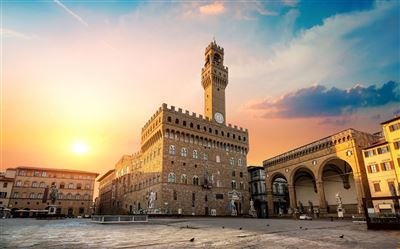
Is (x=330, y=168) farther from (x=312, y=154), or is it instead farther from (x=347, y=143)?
(x=347, y=143)

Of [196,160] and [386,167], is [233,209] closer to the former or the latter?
[196,160]

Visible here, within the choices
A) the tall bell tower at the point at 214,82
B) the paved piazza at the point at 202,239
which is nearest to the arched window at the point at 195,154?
the tall bell tower at the point at 214,82

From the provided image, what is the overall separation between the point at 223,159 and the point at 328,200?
20.9 m

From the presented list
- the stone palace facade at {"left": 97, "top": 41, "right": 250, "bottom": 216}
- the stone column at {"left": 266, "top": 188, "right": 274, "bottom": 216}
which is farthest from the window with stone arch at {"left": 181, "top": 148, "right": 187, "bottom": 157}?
the stone column at {"left": 266, "top": 188, "right": 274, "bottom": 216}

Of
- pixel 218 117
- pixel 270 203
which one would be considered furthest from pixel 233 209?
pixel 218 117

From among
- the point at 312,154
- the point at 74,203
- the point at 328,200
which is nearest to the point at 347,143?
the point at 312,154

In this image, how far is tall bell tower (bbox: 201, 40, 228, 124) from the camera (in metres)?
50.6

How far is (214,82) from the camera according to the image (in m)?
51.9

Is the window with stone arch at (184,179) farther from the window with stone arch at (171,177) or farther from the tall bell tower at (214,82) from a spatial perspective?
the tall bell tower at (214,82)

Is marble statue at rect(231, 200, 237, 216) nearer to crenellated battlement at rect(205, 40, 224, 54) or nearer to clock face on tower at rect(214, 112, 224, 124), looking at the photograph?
clock face on tower at rect(214, 112, 224, 124)

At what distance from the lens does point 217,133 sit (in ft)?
159

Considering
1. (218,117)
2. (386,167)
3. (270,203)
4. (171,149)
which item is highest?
(218,117)

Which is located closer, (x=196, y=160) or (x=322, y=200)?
(x=322, y=200)

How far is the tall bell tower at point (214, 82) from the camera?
50.6m
